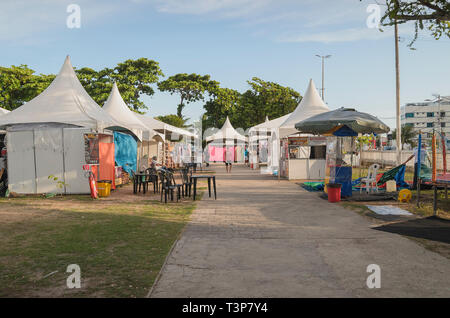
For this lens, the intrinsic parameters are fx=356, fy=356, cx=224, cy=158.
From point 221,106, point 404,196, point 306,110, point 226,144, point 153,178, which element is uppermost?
point 221,106

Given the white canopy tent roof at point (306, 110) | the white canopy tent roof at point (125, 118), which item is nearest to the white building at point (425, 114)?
the white canopy tent roof at point (306, 110)

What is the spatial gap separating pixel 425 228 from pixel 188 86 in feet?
148

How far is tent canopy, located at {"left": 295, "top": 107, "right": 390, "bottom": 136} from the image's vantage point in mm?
11562

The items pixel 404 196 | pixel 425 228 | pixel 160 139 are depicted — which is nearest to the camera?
pixel 425 228

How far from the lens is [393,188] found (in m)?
12.5

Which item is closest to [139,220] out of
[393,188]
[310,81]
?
[393,188]

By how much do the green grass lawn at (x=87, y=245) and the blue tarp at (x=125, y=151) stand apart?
224 inches

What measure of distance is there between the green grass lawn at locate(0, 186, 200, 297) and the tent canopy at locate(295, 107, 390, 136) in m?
5.20

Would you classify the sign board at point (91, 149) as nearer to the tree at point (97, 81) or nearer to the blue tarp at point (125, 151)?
the blue tarp at point (125, 151)

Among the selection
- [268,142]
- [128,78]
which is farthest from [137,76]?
[268,142]

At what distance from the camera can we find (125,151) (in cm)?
1700

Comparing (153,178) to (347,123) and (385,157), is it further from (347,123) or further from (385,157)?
(385,157)

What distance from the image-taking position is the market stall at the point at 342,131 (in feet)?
38.3

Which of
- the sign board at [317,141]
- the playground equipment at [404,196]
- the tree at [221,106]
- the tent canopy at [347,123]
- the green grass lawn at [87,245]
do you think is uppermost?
the tree at [221,106]
